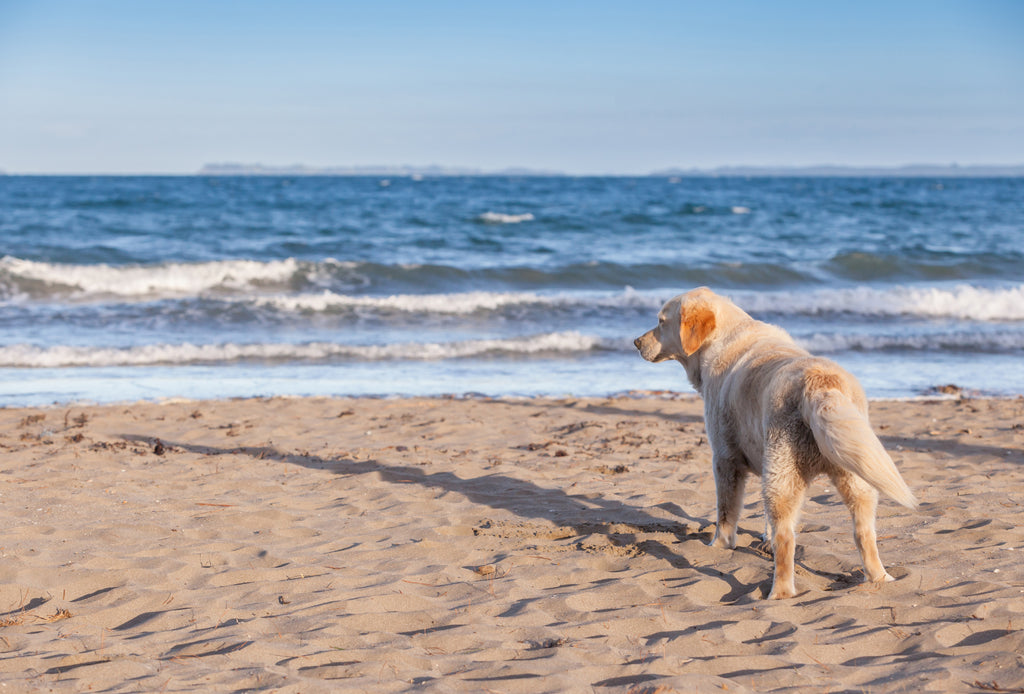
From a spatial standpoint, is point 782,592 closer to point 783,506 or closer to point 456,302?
point 783,506

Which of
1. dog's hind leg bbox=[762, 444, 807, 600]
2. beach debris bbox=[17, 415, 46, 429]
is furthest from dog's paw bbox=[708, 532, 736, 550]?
beach debris bbox=[17, 415, 46, 429]

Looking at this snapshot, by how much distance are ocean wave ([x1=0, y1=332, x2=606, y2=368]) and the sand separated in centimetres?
401

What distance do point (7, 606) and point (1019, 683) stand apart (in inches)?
167

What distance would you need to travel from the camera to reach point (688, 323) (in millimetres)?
4766

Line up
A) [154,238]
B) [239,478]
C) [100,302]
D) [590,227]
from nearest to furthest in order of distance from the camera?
1. [239,478]
2. [100,302]
3. [154,238]
4. [590,227]

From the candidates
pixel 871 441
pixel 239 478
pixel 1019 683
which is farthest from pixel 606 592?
pixel 239 478

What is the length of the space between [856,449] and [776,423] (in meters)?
0.46

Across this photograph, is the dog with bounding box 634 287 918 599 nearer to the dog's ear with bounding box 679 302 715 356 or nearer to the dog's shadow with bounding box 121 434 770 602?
the dog's ear with bounding box 679 302 715 356

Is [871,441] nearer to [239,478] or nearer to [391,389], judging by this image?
[239,478]

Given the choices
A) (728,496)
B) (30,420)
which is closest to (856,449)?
(728,496)

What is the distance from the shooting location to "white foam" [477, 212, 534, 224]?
3288cm

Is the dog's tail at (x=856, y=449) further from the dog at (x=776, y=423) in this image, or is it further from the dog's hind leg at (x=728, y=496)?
the dog's hind leg at (x=728, y=496)

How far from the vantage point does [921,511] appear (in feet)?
17.5

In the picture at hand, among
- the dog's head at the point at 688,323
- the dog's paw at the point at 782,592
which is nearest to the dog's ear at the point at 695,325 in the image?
the dog's head at the point at 688,323
